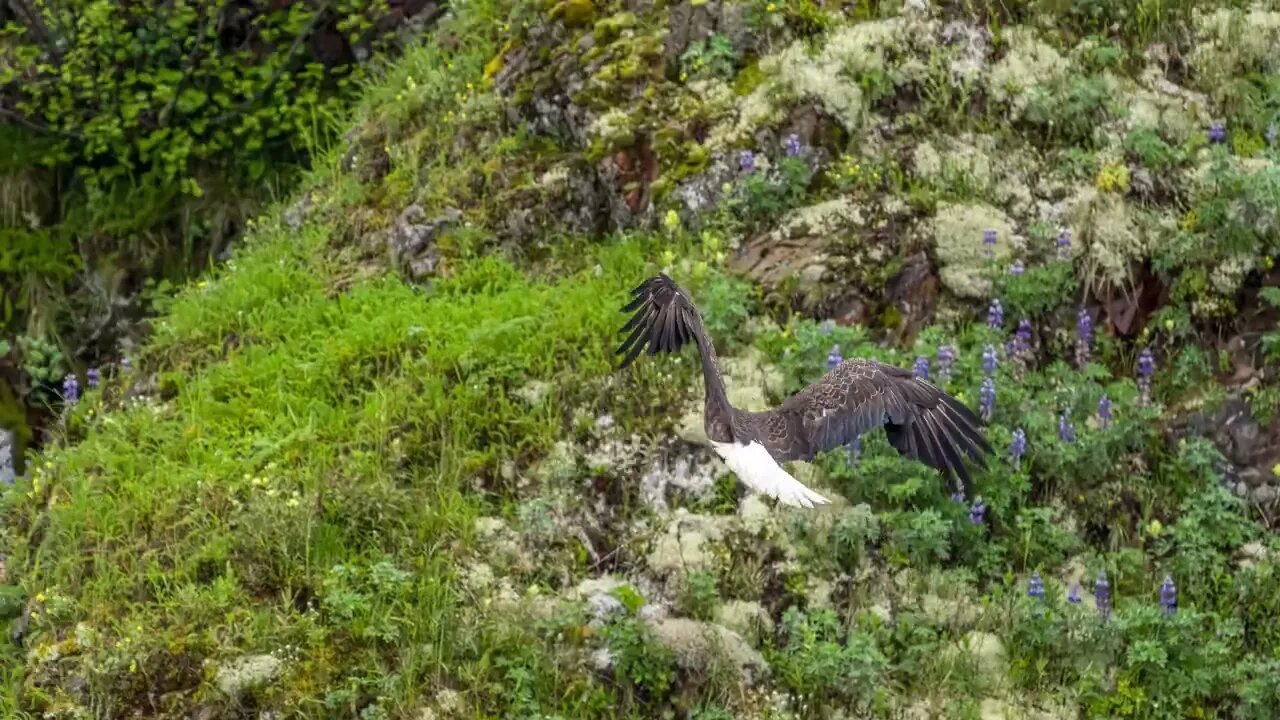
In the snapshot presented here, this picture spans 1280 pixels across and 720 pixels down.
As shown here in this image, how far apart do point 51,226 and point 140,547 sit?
3.88 metres

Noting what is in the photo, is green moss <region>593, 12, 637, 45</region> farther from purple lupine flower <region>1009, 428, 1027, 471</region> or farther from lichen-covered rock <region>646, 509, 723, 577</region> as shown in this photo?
purple lupine flower <region>1009, 428, 1027, 471</region>

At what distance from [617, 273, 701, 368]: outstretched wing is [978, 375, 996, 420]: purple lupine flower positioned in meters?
1.50

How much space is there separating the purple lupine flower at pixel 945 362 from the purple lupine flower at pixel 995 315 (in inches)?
13.3

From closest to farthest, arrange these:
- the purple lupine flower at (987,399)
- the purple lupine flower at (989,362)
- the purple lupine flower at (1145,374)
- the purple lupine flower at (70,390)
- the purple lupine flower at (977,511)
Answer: the purple lupine flower at (977,511)
the purple lupine flower at (987,399)
the purple lupine flower at (989,362)
the purple lupine flower at (1145,374)
the purple lupine flower at (70,390)

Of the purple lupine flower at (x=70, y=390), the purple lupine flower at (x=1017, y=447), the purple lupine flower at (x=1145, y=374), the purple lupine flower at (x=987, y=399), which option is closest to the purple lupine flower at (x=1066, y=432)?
the purple lupine flower at (x=1017, y=447)

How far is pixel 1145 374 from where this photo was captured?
741 centimetres

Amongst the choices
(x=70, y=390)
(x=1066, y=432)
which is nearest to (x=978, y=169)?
(x=1066, y=432)

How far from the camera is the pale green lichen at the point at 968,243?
7684mm

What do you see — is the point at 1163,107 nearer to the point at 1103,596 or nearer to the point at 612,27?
the point at 1103,596

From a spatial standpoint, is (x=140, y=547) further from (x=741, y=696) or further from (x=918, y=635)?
(x=918, y=635)

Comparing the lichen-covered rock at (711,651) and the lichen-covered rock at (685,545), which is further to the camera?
the lichen-covered rock at (685,545)

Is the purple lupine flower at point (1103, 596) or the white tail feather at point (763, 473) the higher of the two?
the white tail feather at point (763, 473)

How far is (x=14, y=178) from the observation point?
33.9ft

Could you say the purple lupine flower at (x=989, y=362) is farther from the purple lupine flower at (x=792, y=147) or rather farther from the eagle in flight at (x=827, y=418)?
the purple lupine flower at (x=792, y=147)
